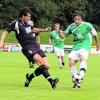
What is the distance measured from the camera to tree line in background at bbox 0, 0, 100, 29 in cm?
7331

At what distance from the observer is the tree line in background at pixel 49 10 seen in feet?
241

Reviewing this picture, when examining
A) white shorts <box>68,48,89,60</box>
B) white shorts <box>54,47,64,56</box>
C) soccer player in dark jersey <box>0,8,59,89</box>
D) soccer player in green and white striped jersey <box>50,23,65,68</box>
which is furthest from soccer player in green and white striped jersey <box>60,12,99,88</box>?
white shorts <box>54,47,64,56</box>

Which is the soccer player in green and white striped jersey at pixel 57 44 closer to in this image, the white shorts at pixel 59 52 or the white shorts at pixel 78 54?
the white shorts at pixel 59 52

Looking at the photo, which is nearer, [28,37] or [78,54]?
[28,37]

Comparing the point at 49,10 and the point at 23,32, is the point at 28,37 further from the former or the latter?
the point at 49,10

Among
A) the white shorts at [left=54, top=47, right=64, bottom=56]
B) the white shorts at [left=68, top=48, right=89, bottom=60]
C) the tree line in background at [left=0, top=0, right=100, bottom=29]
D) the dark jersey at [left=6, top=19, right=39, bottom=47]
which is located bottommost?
the white shorts at [left=54, top=47, right=64, bottom=56]

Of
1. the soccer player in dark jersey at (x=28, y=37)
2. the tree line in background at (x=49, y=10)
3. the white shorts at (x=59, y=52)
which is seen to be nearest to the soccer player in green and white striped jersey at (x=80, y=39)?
the soccer player in dark jersey at (x=28, y=37)

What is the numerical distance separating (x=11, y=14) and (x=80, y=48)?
59.6 m

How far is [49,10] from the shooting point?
7412 cm

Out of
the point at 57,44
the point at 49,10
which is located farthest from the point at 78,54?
the point at 49,10

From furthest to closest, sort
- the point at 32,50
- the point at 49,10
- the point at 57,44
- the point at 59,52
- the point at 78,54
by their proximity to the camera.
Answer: the point at 49,10
the point at 57,44
the point at 59,52
the point at 78,54
the point at 32,50

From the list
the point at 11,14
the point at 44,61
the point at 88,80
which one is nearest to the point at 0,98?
the point at 44,61

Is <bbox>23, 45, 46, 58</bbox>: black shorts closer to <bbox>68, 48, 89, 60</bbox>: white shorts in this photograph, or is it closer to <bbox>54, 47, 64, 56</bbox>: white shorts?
<bbox>68, 48, 89, 60</bbox>: white shorts

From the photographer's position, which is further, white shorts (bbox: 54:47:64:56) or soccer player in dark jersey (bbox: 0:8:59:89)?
white shorts (bbox: 54:47:64:56)
